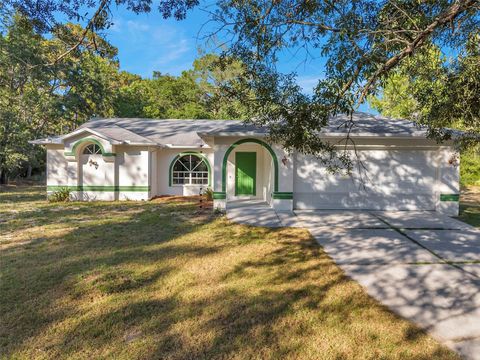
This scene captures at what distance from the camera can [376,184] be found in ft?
38.2

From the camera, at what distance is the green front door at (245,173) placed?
14344 millimetres

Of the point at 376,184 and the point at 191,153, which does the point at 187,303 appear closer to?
the point at 376,184

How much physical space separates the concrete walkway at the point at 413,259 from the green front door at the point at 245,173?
3522mm

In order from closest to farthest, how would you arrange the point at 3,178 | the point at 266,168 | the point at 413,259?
the point at 413,259
the point at 266,168
the point at 3,178

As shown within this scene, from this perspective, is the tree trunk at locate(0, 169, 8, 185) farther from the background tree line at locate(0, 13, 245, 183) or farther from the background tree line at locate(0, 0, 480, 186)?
the background tree line at locate(0, 0, 480, 186)

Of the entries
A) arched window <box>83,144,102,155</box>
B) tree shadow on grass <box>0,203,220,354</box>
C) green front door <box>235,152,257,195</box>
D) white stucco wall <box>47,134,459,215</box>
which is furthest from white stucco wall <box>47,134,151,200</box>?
tree shadow on grass <box>0,203,220,354</box>

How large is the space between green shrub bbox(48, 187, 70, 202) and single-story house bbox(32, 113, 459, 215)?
11.4 inches

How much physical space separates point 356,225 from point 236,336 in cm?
676

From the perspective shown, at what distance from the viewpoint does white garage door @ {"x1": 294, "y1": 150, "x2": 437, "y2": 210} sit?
11477 mm

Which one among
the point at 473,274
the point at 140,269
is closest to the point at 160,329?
the point at 140,269

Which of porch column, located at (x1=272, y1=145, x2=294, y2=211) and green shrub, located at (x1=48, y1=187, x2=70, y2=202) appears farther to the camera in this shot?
green shrub, located at (x1=48, y1=187, x2=70, y2=202)

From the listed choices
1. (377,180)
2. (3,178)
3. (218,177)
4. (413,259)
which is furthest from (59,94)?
(413,259)

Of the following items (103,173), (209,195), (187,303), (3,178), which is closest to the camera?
(187,303)

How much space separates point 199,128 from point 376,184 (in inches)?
420
